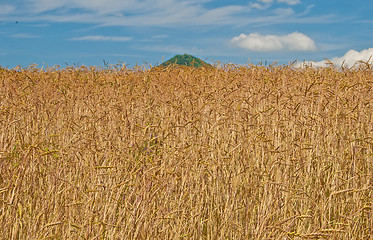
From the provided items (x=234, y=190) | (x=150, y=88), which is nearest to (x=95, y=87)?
(x=150, y=88)

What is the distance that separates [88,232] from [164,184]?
0.52 metres

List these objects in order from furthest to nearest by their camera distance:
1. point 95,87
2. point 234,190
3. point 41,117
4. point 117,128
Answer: point 95,87, point 41,117, point 117,128, point 234,190

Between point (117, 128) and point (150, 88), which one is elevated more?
point (150, 88)

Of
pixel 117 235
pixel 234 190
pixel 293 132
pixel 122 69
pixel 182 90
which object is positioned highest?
pixel 122 69

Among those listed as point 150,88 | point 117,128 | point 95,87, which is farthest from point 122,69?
point 117,128

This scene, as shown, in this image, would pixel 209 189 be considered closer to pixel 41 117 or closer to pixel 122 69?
pixel 41 117

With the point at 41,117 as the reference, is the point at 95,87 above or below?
above

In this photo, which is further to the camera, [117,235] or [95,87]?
[95,87]

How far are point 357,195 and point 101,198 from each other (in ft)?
6.41

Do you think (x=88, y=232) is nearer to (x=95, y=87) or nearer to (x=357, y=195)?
(x=357, y=195)

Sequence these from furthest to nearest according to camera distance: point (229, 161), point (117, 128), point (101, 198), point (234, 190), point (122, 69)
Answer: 1. point (122, 69)
2. point (117, 128)
3. point (229, 161)
4. point (234, 190)
5. point (101, 198)

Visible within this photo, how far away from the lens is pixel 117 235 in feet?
Answer: 6.88

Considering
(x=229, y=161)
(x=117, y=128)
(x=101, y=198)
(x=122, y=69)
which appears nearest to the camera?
(x=101, y=198)

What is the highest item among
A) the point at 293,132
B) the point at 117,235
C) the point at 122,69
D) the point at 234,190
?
the point at 122,69
